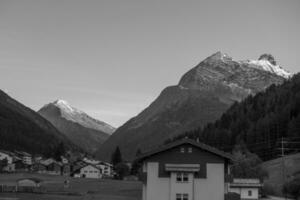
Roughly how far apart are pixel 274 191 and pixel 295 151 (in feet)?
134

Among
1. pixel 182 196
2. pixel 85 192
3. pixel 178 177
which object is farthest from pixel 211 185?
pixel 85 192

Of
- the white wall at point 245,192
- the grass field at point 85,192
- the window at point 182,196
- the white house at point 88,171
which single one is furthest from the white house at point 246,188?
the white house at point 88,171

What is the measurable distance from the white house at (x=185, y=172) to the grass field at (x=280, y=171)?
2049 inches

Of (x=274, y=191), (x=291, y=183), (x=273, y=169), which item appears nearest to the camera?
(x=291, y=183)

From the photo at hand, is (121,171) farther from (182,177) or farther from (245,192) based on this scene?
(182,177)

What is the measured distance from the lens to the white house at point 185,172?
158 feet

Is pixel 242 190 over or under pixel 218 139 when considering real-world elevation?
under

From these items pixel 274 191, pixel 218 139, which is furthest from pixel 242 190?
pixel 218 139

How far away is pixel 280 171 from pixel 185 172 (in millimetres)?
69055

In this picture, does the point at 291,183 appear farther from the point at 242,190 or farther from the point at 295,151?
the point at 295,151

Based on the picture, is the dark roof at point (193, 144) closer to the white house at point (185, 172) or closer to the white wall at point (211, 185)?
the white house at point (185, 172)

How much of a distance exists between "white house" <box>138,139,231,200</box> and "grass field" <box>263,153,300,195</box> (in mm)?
52032

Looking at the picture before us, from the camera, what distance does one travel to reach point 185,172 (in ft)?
158

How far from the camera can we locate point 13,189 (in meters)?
86.2
